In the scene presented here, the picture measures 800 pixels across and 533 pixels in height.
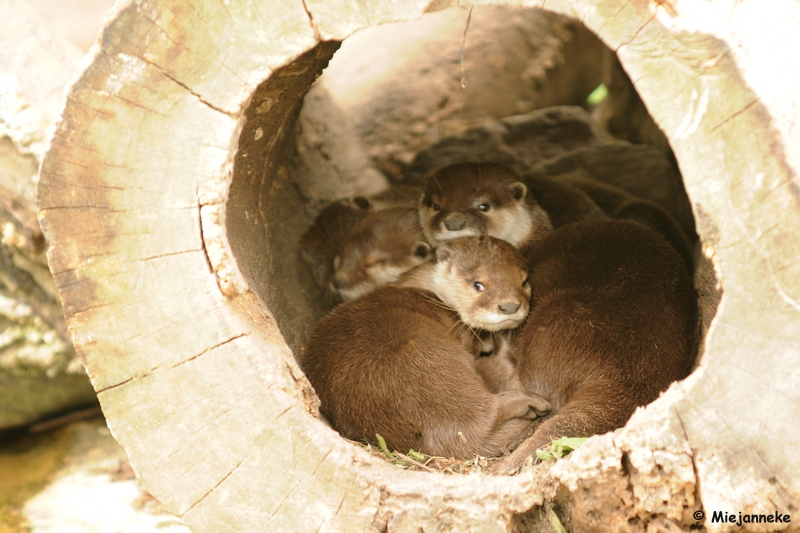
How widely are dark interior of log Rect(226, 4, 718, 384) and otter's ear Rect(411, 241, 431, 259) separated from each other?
465 millimetres

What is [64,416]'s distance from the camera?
3.44 meters

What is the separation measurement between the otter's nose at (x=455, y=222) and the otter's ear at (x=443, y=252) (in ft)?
0.79

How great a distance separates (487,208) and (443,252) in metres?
0.39

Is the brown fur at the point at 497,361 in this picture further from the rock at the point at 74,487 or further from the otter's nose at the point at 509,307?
the rock at the point at 74,487

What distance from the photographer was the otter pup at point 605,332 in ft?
7.14

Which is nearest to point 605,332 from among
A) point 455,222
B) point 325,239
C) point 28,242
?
point 455,222

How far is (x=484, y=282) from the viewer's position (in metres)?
2.79

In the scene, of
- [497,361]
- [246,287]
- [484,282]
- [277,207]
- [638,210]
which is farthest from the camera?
[638,210]

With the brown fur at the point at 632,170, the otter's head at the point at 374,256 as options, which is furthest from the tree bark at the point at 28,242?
the brown fur at the point at 632,170

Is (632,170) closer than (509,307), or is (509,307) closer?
(509,307)

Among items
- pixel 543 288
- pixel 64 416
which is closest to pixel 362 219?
pixel 543 288

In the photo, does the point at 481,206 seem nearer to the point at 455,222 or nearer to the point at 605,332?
the point at 455,222

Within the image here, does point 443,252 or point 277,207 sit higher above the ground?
point 277,207

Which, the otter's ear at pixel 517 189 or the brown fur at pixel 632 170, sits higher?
the otter's ear at pixel 517 189
